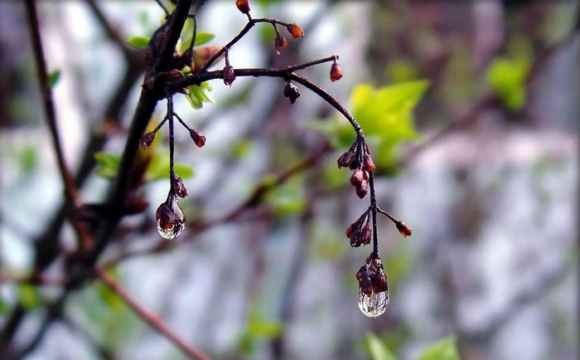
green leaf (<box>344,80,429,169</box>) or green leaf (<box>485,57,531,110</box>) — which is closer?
green leaf (<box>344,80,429,169</box>)

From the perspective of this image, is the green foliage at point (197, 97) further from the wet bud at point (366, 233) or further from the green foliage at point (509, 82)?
the green foliage at point (509, 82)

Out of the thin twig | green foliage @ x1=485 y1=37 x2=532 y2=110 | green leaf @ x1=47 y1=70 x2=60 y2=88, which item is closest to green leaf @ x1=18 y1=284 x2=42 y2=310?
the thin twig

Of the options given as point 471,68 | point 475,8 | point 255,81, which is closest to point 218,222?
point 255,81

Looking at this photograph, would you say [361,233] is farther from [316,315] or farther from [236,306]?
[316,315]

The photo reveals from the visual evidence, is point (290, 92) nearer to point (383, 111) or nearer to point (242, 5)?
point (242, 5)

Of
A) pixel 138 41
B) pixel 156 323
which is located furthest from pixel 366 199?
pixel 138 41

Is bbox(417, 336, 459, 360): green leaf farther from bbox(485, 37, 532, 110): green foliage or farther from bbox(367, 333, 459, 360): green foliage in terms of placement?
bbox(485, 37, 532, 110): green foliage

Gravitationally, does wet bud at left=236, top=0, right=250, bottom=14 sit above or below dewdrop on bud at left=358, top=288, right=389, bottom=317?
above
